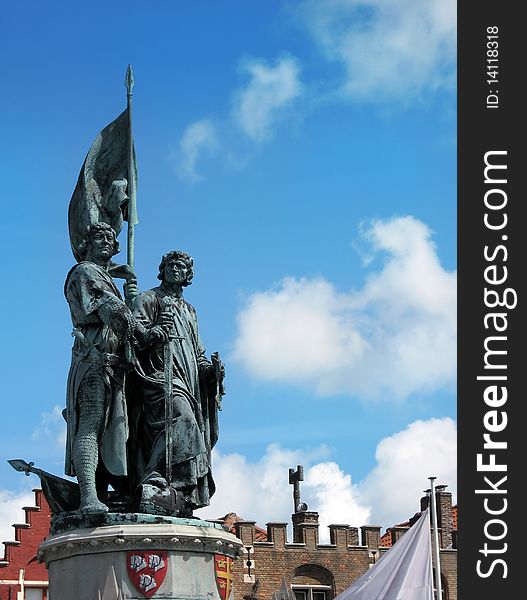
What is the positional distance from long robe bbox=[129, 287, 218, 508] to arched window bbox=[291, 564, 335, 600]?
38.3 meters

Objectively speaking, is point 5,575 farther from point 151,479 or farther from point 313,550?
point 151,479

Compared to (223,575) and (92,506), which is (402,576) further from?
(92,506)

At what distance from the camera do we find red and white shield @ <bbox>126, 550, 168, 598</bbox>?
908 cm

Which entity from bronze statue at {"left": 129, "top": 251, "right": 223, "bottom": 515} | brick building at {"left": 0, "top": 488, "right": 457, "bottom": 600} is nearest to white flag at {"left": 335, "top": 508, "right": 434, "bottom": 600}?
bronze statue at {"left": 129, "top": 251, "right": 223, "bottom": 515}

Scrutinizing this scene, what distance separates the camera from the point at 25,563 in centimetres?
4112

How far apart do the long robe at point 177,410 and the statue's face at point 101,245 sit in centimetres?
44

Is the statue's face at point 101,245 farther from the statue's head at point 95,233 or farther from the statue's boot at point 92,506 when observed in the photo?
the statue's boot at point 92,506

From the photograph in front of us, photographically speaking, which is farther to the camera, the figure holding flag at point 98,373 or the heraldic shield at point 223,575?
the figure holding flag at point 98,373

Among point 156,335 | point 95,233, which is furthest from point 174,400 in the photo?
point 95,233

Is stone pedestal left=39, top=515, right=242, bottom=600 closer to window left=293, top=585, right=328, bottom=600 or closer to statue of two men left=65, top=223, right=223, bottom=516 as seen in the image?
statue of two men left=65, top=223, right=223, bottom=516

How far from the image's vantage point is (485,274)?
11523 millimetres

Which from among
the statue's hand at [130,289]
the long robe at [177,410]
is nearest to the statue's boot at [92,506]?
the long robe at [177,410]

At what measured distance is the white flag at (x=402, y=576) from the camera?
67.4 feet

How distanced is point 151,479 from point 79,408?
0.78 metres
